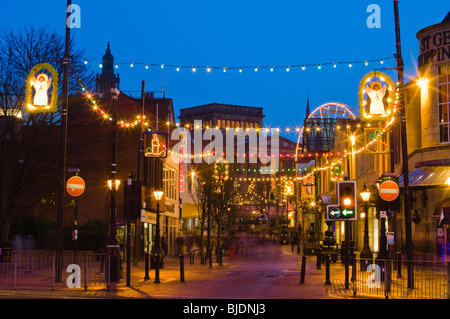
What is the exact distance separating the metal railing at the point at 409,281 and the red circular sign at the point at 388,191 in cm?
316

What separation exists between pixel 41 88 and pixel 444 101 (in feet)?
64.3

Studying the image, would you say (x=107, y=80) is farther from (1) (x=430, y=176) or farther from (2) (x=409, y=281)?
(2) (x=409, y=281)

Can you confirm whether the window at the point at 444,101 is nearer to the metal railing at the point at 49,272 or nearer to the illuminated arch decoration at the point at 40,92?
the metal railing at the point at 49,272

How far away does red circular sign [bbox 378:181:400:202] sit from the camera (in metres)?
21.8

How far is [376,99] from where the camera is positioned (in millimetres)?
23141

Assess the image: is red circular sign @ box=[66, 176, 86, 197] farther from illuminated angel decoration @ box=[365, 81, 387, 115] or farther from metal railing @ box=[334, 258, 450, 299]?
illuminated angel decoration @ box=[365, 81, 387, 115]

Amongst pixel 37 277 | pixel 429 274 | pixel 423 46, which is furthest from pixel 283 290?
pixel 423 46

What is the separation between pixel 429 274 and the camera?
17297mm

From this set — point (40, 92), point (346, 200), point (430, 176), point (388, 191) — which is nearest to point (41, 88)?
point (40, 92)

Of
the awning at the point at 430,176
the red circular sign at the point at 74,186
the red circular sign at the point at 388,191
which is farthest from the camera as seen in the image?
the awning at the point at 430,176

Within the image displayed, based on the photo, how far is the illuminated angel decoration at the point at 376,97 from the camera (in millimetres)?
23000

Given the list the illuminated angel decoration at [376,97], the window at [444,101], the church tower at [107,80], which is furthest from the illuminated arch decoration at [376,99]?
the church tower at [107,80]

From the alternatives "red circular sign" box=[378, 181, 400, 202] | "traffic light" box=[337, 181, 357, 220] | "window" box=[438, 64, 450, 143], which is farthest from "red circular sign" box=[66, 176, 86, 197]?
"window" box=[438, 64, 450, 143]

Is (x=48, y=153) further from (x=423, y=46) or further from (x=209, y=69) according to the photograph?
(x=423, y=46)
